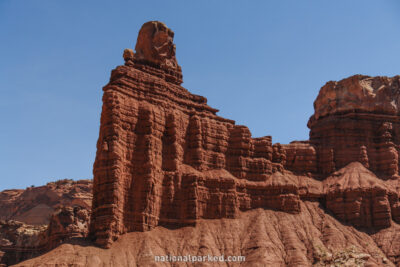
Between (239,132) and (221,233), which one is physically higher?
(239,132)

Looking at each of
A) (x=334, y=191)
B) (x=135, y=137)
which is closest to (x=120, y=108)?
(x=135, y=137)

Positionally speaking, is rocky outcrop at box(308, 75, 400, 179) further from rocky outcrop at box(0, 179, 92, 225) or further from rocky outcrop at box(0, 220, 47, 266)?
rocky outcrop at box(0, 179, 92, 225)

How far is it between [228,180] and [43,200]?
4775 centimetres

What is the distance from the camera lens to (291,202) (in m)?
72.9

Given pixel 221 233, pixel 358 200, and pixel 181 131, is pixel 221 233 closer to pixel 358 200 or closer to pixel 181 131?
pixel 181 131

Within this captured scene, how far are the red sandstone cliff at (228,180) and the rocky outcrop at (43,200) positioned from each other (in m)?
35.9

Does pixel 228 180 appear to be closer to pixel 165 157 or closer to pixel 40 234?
pixel 165 157

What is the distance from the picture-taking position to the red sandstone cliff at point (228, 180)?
59062mm

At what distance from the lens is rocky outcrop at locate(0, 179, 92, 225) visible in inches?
3981

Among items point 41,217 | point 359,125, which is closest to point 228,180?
point 359,125

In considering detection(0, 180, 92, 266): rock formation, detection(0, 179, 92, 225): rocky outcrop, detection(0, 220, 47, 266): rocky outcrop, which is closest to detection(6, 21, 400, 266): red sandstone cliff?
detection(0, 180, 92, 266): rock formation

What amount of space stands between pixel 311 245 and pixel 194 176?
15552 millimetres

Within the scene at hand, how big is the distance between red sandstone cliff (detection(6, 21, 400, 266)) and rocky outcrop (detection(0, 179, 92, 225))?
118ft

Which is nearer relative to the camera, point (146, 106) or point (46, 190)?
point (146, 106)
